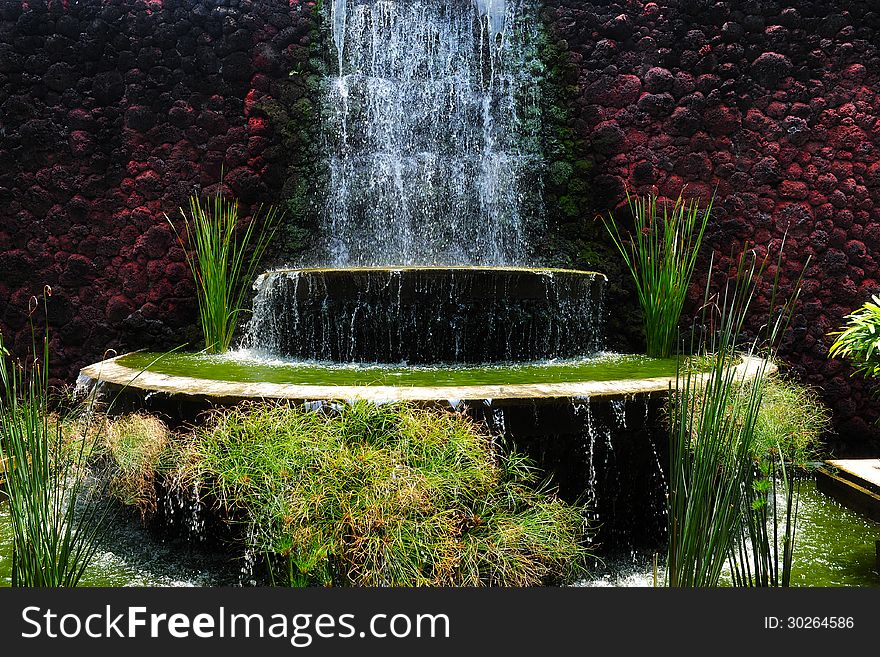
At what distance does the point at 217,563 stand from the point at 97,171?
3.06 meters

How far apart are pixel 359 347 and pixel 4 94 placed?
3.14 m

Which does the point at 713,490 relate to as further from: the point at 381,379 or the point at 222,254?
the point at 222,254

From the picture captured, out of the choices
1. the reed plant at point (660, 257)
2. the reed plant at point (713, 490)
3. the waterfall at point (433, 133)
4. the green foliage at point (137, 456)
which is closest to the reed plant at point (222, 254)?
the waterfall at point (433, 133)

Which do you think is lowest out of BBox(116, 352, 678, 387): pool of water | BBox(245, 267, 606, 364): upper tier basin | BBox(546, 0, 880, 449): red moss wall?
BBox(116, 352, 678, 387): pool of water

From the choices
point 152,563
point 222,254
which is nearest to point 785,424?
point 152,563

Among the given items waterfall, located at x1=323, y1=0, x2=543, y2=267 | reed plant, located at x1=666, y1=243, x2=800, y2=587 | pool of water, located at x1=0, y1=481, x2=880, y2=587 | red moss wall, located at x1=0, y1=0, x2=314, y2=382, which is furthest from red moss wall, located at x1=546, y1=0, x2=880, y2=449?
reed plant, located at x1=666, y1=243, x2=800, y2=587

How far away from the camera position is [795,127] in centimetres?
393

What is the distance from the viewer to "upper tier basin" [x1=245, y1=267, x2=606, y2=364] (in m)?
2.87

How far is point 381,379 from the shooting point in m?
2.39

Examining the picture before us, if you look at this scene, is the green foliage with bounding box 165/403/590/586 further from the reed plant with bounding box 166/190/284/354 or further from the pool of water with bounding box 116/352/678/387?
the reed plant with bounding box 166/190/284/354

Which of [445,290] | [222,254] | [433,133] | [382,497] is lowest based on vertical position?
[382,497]

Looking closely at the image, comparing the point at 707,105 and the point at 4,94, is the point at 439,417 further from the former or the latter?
the point at 4,94

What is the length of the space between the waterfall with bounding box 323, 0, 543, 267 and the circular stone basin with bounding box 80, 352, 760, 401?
1570 mm

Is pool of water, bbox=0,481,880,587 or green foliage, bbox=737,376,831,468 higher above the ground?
green foliage, bbox=737,376,831,468
